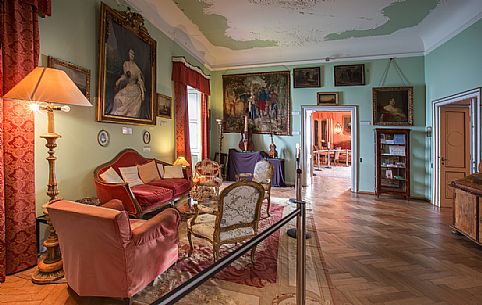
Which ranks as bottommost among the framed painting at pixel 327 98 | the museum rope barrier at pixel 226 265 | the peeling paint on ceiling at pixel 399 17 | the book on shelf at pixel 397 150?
the museum rope barrier at pixel 226 265

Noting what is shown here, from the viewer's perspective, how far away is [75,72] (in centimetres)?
364

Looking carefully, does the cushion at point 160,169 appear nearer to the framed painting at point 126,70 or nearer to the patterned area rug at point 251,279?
the framed painting at point 126,70

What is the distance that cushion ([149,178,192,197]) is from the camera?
189 inches

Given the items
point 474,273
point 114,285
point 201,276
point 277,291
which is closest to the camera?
point 201,276

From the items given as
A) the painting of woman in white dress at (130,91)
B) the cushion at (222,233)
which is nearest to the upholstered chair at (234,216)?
the cushion at (222,233)

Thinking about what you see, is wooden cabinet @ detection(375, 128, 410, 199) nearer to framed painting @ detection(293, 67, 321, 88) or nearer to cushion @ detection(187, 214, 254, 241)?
framed painting @ detection(293, 67, 321, 88)

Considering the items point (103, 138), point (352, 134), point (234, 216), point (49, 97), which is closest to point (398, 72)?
point (352, 134)

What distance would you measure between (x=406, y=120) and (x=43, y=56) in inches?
302

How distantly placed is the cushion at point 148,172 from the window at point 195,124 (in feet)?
8.66

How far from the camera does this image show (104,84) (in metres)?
4.12

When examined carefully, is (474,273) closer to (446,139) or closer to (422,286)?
(422,286)


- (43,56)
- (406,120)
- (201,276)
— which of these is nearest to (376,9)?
(406,120)

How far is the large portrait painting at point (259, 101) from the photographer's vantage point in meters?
8.07

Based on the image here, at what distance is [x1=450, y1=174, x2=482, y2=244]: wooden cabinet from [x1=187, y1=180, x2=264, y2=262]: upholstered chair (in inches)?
120
